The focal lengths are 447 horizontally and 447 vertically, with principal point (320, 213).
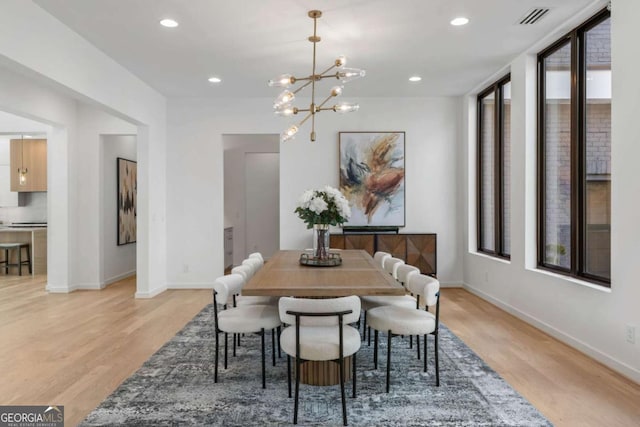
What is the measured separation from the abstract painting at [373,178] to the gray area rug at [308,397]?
329 centimetres

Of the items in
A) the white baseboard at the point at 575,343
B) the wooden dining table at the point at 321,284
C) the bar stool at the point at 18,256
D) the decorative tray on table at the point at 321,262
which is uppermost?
the decorative tray on table at the point at 321,262

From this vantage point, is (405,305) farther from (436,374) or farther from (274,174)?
(274,174)

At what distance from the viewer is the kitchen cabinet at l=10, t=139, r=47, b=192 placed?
8.44 metres

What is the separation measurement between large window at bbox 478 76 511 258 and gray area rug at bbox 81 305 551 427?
2494 millimetres

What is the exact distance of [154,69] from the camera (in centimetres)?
543

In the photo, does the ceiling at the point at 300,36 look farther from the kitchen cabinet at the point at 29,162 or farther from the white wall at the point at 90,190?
the kitchen cabinet at the point at 29,162

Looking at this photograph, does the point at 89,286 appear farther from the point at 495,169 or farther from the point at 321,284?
the point at 495,169

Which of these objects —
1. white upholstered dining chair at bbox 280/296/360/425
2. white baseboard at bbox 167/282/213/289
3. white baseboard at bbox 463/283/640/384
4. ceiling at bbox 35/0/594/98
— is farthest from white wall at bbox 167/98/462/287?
white upholstered dining chair at bbox 280/296/360/425

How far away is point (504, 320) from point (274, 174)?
6.05 metres

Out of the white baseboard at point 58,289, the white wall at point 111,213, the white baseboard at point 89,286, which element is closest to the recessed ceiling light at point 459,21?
the white wall at point 111,213

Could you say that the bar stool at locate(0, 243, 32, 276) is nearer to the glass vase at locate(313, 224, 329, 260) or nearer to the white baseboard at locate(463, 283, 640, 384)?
the glass vase at locate(313, 224, 329, 260)

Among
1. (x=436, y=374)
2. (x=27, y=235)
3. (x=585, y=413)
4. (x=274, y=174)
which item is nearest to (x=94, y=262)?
(x=27, y=235)

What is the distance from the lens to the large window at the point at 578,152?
3764 millimetres

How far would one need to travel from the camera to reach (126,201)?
26.1 feet
